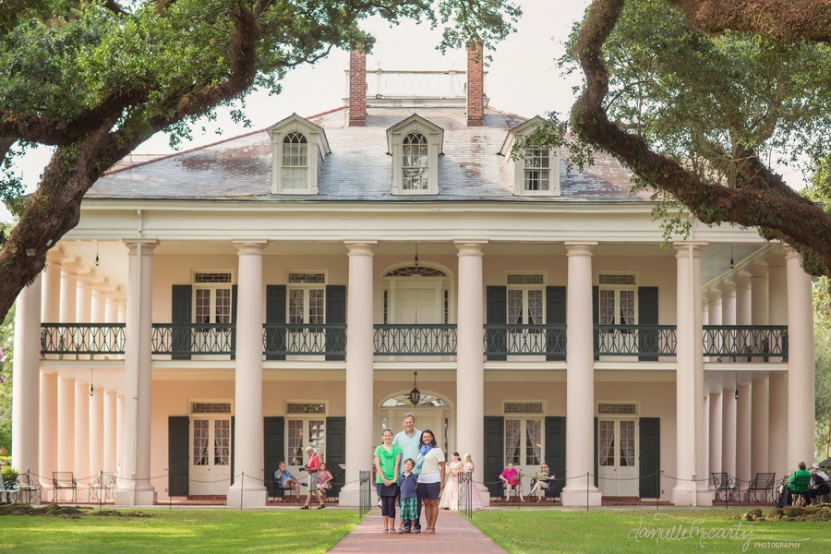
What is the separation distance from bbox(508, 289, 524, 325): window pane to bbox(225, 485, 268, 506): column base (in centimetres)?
759

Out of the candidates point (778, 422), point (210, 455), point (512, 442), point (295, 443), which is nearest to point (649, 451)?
point (512, 442)

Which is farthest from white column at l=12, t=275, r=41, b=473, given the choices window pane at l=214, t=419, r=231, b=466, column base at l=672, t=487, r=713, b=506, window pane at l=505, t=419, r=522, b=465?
column base at l=672, t=487, r=713, b=506

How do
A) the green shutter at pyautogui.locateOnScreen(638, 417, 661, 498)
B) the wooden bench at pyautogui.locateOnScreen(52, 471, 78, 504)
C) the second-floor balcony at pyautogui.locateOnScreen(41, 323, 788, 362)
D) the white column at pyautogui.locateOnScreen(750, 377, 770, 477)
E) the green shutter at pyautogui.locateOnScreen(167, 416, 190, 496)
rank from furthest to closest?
1. the green shutter at pyautogui.locateOnScreen(638, 417, 661, 498)
2. the green shutter at pyautogui.locateOnScreen(167, 416, 190, 496)
3. the white column at pyautogui.locateOnScreen(750, 377, 770, 477)
4. the second-floor balcony at pyautogui.locateOnScreen(41, 323, 788, 362)
5. the wooden bench at pyautogui.locateOnScreen(52, 471, 78, 504)

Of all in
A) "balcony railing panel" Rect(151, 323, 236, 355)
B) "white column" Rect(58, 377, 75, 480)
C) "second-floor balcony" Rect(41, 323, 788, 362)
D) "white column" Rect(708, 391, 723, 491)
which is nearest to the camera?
"second-floor balcony" Rect(41, 323, 788, 362)

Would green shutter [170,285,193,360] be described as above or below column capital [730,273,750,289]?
below

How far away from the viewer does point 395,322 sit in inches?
1187

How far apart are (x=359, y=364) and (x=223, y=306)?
4.77 metres

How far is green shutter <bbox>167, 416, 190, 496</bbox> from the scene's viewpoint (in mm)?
29797

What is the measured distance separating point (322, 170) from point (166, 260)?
462 cm

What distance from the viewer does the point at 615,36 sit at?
59.1 ft

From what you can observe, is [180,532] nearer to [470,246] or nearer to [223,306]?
[470,246]

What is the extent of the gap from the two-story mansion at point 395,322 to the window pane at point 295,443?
0.09 m

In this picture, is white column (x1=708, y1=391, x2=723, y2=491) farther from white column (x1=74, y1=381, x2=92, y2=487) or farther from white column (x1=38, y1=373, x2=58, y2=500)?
white column (x1=38, y1=373, x2=58, y2=500)

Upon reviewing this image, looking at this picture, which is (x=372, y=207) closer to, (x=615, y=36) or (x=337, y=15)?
(x=337, y=15)
